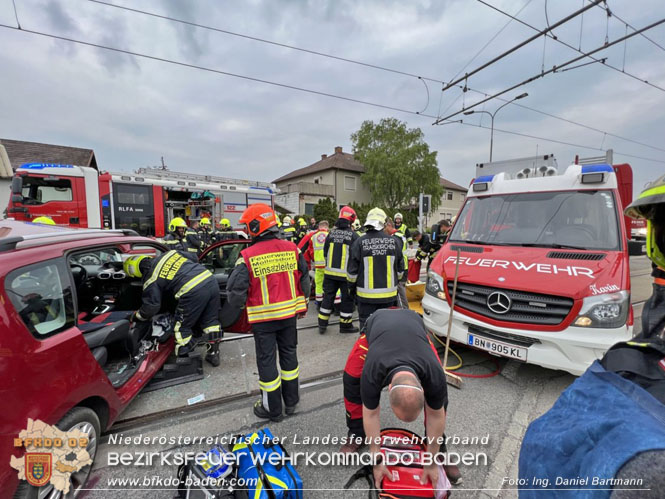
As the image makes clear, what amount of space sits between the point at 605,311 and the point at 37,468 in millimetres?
4175

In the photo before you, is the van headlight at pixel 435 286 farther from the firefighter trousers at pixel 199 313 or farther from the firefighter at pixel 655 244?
the firefighter trousers at pixel 199 313

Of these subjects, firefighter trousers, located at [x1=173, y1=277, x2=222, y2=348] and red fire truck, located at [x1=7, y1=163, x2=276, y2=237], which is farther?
red fire truck, located at [x1=7, y1=163, x2=276, y2=237]

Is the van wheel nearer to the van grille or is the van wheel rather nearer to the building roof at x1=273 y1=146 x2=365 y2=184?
the van grille

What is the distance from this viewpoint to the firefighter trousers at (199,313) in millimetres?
3381

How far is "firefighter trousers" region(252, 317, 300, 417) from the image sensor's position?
2697 mm

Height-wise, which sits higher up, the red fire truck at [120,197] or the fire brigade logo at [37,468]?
the red fire truck at [120,197]

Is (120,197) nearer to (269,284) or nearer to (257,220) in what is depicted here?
(257,220)

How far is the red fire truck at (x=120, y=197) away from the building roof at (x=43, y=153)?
1324cm

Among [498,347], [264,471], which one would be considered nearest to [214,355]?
[264,471]

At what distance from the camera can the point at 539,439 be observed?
2.51 feet

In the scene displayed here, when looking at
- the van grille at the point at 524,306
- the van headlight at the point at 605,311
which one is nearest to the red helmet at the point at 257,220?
the van grille at the point at 524,306

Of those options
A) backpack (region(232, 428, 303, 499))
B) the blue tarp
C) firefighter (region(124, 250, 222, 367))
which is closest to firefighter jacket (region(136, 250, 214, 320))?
firefighter (region(124, 250, 222, 367))

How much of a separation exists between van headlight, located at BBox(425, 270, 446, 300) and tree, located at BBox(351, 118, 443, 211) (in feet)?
84.6

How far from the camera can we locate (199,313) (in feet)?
11.3
